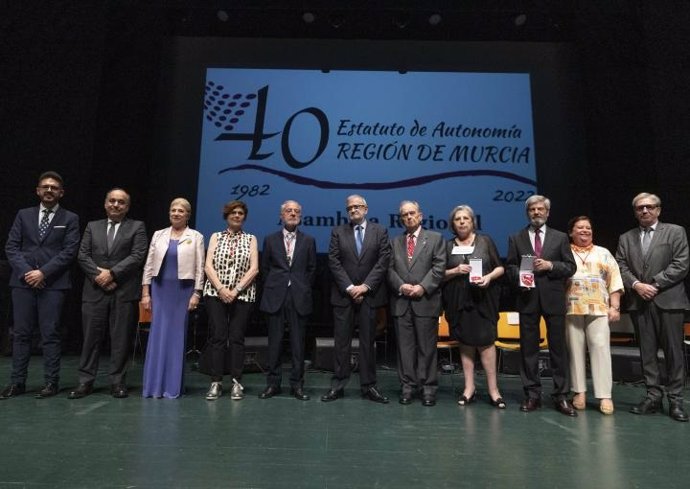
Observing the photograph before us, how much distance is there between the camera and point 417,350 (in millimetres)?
3150

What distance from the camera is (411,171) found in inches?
219

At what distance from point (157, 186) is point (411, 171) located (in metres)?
3.45

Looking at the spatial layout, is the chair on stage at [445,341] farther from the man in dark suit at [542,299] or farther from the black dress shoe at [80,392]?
the black dress shoe at [80,392]

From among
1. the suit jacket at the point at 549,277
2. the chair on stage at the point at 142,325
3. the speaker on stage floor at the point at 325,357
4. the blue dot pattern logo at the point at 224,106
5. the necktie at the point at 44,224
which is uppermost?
the blue dot pattern logo at the point at 224,106

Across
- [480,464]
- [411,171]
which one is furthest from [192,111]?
[480,464]

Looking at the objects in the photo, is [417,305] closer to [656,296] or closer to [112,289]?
[656,296]

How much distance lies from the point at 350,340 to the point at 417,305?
572 mm

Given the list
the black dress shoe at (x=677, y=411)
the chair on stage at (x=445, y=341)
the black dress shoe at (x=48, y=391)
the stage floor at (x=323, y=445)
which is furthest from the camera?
the chair on stage at (x=445, y=341)

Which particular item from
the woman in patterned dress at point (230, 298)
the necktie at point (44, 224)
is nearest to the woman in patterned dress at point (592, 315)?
the woman in patterned dress at point (230, 298)

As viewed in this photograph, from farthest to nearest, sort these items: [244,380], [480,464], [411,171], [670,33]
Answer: [411,171] < [670,33] < [244,380] < [480,464]

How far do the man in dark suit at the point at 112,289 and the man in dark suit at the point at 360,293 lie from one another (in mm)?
1559

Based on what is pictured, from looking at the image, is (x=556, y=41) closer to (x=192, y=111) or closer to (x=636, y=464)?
(x=192, y=111)

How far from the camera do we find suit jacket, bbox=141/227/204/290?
10.7 feet

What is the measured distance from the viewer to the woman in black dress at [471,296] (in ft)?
9.82
